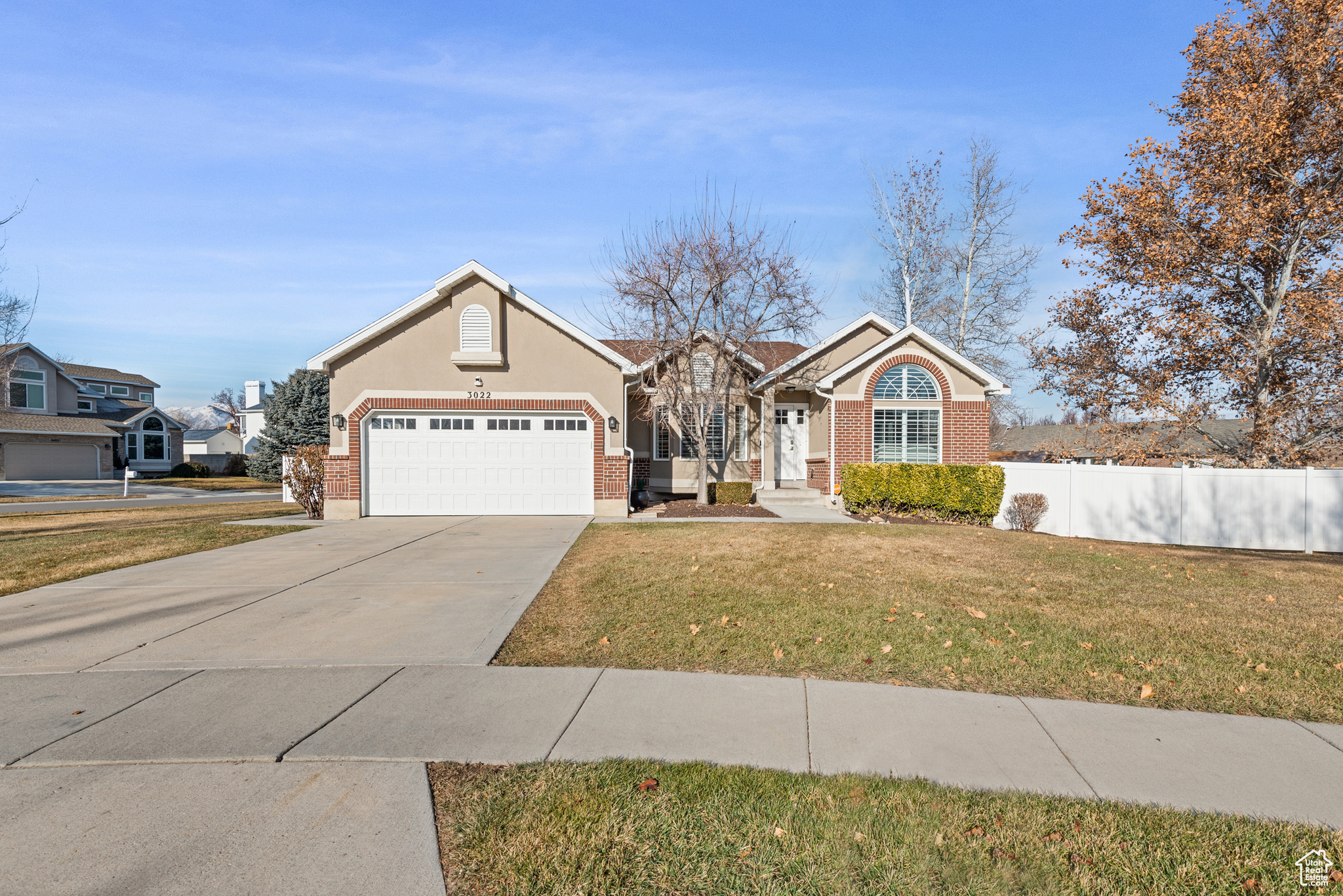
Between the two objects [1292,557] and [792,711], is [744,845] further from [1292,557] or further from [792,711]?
[1292,557]

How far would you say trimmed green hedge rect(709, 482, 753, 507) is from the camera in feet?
60.2

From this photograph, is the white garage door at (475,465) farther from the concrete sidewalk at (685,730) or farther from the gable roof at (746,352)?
the concrete sidewalk at (685,730)

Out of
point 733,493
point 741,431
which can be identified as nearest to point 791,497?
point 733,493

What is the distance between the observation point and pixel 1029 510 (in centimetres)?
1516

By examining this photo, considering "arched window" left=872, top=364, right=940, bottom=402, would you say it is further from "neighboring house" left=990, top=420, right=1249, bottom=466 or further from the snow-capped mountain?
the snow-capped mountain

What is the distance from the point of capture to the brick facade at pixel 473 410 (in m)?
15.5

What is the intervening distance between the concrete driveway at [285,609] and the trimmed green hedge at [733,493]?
743cm

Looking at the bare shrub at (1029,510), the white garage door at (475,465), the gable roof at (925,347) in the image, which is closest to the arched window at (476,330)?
the white garage door at (475,465)

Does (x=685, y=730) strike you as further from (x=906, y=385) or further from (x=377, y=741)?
(x=906, y=385)

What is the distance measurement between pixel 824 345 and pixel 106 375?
179 feet

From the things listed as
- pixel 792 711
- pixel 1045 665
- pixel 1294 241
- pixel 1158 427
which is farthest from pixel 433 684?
pixel 1294 241

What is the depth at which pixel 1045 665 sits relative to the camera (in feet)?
18.0

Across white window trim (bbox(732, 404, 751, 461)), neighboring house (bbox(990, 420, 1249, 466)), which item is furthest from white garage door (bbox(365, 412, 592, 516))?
neighboring house (bbox(990, 420, 1249, 466))

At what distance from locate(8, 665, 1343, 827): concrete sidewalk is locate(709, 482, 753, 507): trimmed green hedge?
1316 centimetres
